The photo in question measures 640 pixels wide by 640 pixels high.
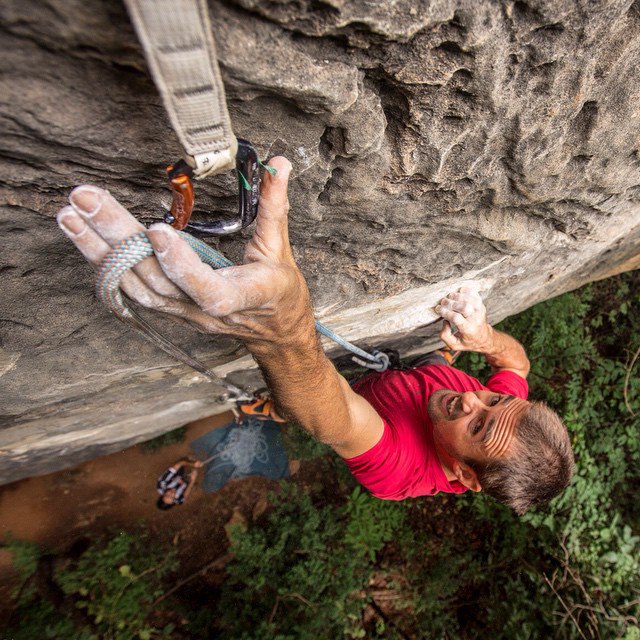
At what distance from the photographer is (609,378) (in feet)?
14.5

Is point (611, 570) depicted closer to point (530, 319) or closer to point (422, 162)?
point (530, 319)

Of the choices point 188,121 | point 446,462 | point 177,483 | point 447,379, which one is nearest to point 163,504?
point 177,483

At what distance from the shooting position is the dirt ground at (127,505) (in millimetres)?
4312

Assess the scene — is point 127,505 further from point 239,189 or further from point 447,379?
point 239,189

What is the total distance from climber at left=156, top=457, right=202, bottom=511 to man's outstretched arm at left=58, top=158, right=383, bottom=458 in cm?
353

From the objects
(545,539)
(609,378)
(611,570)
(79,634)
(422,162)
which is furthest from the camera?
(609,378)

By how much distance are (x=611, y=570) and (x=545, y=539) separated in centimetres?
55

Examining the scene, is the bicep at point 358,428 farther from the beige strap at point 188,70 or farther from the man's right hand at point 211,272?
the beige strap at point 188,70

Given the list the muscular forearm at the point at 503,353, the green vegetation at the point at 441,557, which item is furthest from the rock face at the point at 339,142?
the green vegetation at the point at 441,557

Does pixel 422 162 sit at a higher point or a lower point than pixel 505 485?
higher

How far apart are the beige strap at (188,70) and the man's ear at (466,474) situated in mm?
1916

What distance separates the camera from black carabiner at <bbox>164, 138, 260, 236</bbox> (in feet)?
2.64

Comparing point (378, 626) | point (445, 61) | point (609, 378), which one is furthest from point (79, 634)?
point (609, 378)

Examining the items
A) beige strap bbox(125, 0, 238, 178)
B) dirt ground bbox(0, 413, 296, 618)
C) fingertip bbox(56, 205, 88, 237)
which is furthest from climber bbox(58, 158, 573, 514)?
dirt ground bbox(0, 413, 296, 618)
